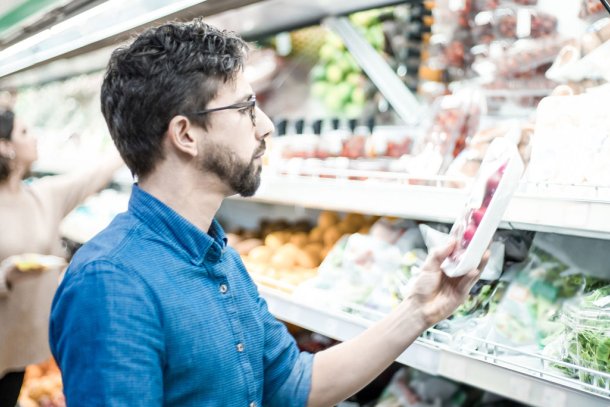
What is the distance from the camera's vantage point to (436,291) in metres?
1.18

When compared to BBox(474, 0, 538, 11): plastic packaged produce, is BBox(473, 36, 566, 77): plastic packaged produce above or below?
below

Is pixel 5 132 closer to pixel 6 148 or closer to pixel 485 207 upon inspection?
pixel 6 148

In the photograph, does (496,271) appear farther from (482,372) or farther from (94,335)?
(94,335)

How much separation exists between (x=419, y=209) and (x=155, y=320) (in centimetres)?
69

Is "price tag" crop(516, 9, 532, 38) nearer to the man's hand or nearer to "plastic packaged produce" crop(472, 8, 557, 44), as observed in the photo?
"plastic packaged produce" crop(472, 8, 557, 44)

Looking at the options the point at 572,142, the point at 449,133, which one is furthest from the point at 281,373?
the point at 449,133

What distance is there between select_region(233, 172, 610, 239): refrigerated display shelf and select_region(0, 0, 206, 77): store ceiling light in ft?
1.90

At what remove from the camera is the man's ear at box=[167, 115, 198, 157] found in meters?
1.09

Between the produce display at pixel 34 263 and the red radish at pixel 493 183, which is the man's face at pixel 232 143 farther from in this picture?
the produce display at pixel 34 263

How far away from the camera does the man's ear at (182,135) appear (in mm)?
1090

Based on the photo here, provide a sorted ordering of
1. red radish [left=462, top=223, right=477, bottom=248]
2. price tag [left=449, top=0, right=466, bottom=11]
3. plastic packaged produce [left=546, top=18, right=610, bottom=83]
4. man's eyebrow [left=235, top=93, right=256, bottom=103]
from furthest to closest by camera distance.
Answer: price tag [left=449, top=0, right=466, bottom=11] < plastic packaged produce [left=546, top=18, right=610, bottom=83] < man's eyebrow [left=235, top=93, right=256, bottom=103] < red radish [left=462, top=223, right=477, bottom=248]

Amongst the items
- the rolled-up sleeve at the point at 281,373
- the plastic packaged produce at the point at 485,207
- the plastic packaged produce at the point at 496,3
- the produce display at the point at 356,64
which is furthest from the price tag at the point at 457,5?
the rolled-up sleeve at the point at 281,373

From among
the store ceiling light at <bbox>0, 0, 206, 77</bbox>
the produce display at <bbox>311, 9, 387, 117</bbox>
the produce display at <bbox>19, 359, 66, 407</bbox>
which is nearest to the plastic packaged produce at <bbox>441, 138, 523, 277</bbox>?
the store ceiling light at <bbox>0, 0, 206, 77</bbox>

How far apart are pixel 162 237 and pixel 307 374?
432mm
